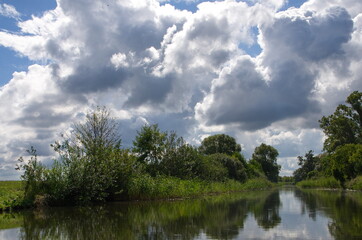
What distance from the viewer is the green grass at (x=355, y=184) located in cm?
3959

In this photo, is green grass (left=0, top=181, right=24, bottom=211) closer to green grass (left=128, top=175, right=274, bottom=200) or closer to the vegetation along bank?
the vegetation along bank

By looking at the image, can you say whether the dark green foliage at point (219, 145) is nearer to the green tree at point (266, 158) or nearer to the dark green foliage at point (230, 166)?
the green tree at point (266, 158)

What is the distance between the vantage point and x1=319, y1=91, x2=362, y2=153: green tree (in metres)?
57.5

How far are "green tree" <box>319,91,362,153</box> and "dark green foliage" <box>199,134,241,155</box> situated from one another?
121ft

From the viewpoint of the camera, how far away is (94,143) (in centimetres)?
2912

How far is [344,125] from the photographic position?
60000 mm

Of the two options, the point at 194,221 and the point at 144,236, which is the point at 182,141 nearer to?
the point at 194,221

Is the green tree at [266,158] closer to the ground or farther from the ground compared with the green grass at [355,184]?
farther from the ground

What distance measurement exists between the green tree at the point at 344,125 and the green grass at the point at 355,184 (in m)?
17.4

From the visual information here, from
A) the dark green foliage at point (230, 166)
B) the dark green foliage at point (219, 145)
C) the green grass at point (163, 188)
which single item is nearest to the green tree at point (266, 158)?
the dark green foliage at point (219, 145)

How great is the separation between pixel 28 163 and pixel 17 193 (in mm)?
2059

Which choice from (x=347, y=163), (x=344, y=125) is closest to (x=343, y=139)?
(x=344, y=125)

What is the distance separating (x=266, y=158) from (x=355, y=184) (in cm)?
8437

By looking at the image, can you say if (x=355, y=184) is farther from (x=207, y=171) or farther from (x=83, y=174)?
(x=83, y=174)
